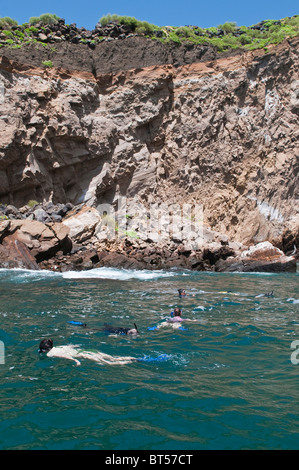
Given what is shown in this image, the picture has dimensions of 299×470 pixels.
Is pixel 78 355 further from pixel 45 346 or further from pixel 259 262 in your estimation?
pixel 259 262

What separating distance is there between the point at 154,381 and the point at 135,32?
3200 cm

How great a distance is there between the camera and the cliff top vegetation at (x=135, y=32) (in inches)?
1175

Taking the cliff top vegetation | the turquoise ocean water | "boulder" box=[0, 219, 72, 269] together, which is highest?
the cliff top vegetation

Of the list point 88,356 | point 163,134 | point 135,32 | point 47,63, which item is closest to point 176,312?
point 88,356

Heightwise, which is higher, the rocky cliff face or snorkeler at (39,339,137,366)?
the rocky cliff face

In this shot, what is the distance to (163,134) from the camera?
3069 centimetres

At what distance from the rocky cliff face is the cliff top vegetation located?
159cm

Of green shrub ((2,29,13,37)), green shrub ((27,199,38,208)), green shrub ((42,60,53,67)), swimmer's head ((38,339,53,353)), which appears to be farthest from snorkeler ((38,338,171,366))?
green shrub ((2,29,13,37))

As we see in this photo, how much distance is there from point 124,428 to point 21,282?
12.7m

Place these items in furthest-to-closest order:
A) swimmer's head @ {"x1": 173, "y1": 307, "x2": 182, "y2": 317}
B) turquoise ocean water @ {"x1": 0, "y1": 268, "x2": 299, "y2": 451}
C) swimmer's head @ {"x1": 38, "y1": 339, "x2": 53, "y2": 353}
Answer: swimmer's head @ {"x1": 173, "y1": 307, "x2": 182, "y2": 317}, swimmer's head @ {"x1": 38, "y1": 339, "x2": 53, "y2": 353}, turquoise ocean water @ {"x1": 0, "y1": 268, "x2": 299, "y2": 451}

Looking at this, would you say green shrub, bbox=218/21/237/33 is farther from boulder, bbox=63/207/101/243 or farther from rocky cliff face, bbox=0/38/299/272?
boulder, bbox=63/207/101/243

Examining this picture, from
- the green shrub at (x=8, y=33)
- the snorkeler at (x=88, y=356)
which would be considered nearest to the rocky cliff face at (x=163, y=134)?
the green shrub at (x=8, y=33)

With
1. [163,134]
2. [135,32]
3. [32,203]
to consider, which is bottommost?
[32,203]

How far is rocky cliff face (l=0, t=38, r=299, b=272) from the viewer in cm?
2702
